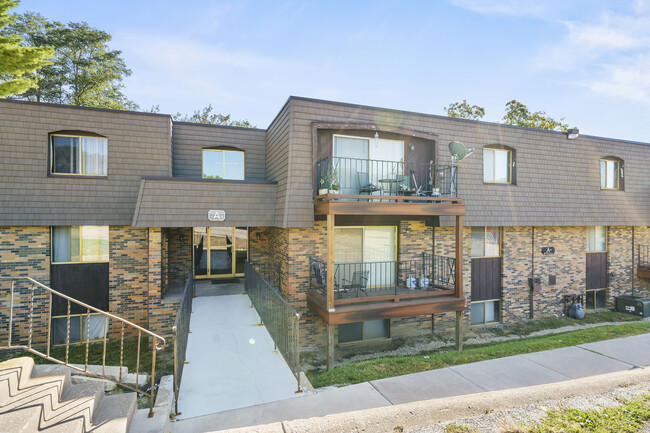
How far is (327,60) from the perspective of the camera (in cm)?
1123

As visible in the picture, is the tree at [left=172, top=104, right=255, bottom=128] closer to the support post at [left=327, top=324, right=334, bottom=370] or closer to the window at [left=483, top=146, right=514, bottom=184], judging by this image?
the window at [left=483, top=146, right=514, bottom=184]

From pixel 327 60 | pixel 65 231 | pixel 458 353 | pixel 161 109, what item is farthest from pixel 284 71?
pixel 161 109

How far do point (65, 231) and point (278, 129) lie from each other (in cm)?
715

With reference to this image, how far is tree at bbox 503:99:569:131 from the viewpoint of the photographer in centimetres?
2694

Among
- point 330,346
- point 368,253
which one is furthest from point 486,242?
point 330,346

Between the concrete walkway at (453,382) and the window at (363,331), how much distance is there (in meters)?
4.08

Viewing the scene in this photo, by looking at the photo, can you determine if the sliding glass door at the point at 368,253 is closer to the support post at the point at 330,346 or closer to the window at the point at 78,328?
the support post at the point at 330,346

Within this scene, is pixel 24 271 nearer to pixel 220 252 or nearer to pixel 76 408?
pixel 220 252

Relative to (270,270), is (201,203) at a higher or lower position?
higher

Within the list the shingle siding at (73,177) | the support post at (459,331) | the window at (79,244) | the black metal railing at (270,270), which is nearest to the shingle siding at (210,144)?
the shingle siding at (73,177)

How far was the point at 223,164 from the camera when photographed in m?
11.8

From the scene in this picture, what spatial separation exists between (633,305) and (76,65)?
35.7 m

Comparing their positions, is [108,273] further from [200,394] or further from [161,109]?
[161,109]

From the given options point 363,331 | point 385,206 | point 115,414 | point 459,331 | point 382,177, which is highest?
point 382,177
